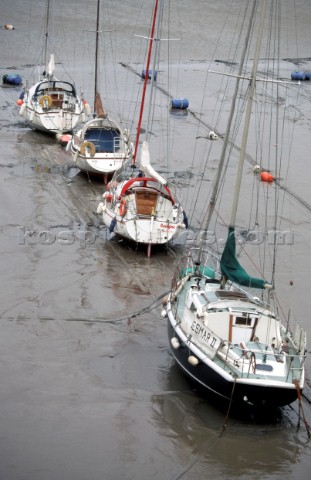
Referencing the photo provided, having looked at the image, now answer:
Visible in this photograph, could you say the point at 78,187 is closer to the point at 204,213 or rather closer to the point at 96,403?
the point at 204,213

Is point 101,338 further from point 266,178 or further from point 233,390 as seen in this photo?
point 266,178

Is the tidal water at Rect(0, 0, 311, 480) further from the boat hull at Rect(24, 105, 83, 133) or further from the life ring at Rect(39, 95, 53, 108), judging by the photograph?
the life ring at Rect(39, 95, 53, 108)

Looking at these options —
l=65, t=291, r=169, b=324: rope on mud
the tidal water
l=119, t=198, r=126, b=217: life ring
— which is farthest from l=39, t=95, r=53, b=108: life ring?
l=65, t=291, r=169, b=324: rope on mud

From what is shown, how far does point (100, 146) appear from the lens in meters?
36.7

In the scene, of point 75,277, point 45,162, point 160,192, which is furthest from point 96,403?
point 45,162

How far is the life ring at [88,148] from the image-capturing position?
114 feet

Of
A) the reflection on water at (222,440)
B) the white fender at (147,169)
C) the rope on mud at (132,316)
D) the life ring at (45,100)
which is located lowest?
the reflection on water at (222,440)

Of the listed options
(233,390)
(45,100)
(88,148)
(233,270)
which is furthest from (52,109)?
(233,390)

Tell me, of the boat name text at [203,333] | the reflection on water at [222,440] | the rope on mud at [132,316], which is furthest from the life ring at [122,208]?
the reflection on water at [222,440]

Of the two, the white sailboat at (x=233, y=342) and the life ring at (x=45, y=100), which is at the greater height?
the life ring at (x=45, y=100)

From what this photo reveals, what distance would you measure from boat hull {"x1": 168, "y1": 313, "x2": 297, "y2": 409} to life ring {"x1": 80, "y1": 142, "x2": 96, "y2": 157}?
15974 millimetres

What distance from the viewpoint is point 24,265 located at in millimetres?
26969

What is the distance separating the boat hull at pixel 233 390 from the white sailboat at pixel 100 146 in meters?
15.8

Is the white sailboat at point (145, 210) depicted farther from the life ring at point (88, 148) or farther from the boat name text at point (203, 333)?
the boat name text at point (203, 333)
